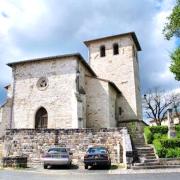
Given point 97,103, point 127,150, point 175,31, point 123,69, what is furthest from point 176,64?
point 123,69

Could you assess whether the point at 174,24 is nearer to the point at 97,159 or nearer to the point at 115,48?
the point at 97,159

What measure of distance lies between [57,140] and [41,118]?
25.1ft

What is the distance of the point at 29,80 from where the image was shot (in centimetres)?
2975

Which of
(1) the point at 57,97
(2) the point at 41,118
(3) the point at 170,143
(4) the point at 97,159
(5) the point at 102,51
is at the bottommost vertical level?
(4) the point at 97,159

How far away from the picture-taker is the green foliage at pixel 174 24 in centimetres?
2106

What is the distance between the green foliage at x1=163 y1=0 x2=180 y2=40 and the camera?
69.1ft

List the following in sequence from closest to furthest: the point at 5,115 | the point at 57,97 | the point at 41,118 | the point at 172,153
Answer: the point at 172,153
the point at 57,97
the point at 41,118
the point at 5,115

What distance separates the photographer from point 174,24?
21391 millimetres

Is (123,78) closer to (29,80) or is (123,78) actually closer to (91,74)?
(91,74)

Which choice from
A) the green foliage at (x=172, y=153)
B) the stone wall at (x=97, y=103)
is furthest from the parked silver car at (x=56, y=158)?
the stone wall at (x=97, y=103)

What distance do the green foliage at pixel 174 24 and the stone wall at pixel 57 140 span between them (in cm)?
748

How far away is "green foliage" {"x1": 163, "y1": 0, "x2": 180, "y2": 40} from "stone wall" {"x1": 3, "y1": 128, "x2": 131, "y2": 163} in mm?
7484

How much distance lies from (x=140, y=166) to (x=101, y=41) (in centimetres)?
2403

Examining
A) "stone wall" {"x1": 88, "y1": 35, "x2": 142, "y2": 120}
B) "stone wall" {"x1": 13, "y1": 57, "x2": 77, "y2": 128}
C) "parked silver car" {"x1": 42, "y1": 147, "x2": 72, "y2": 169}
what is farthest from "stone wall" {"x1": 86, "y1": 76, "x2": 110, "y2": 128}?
"parked silver car" {"x1": 42, "y1": 147, "x2": 72, "y2": 169}
